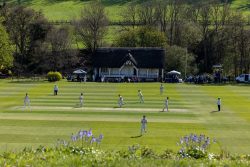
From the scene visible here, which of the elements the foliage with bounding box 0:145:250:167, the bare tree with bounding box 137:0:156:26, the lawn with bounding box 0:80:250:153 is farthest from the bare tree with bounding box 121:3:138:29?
the foliage with bounding box 0:145:250:167

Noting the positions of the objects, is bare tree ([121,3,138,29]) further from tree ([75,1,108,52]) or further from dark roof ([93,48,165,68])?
dark roof ([93,48,165,68])

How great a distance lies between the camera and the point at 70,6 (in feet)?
541

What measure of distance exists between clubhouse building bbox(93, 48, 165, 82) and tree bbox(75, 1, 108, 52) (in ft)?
32.8

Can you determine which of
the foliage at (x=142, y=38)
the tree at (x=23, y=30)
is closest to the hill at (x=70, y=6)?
the foliage at (x=142, y=38)

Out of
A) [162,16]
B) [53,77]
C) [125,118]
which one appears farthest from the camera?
[162,16]

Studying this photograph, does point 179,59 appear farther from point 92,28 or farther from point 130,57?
point 92,28

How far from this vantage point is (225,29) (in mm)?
109125

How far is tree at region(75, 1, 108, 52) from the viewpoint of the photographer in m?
115

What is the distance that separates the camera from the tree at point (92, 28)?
11456 cm

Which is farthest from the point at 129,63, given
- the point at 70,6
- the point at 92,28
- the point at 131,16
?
the point at 70,6

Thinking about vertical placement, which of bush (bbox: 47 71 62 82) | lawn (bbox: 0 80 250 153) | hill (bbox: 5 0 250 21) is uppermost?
hill (bbox: 5 0 250 21)

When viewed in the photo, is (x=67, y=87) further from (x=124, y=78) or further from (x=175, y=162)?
(x=175, y=162)

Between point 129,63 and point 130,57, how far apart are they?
120cm

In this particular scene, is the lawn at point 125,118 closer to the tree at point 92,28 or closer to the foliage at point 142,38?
the foliage at point 142,38
